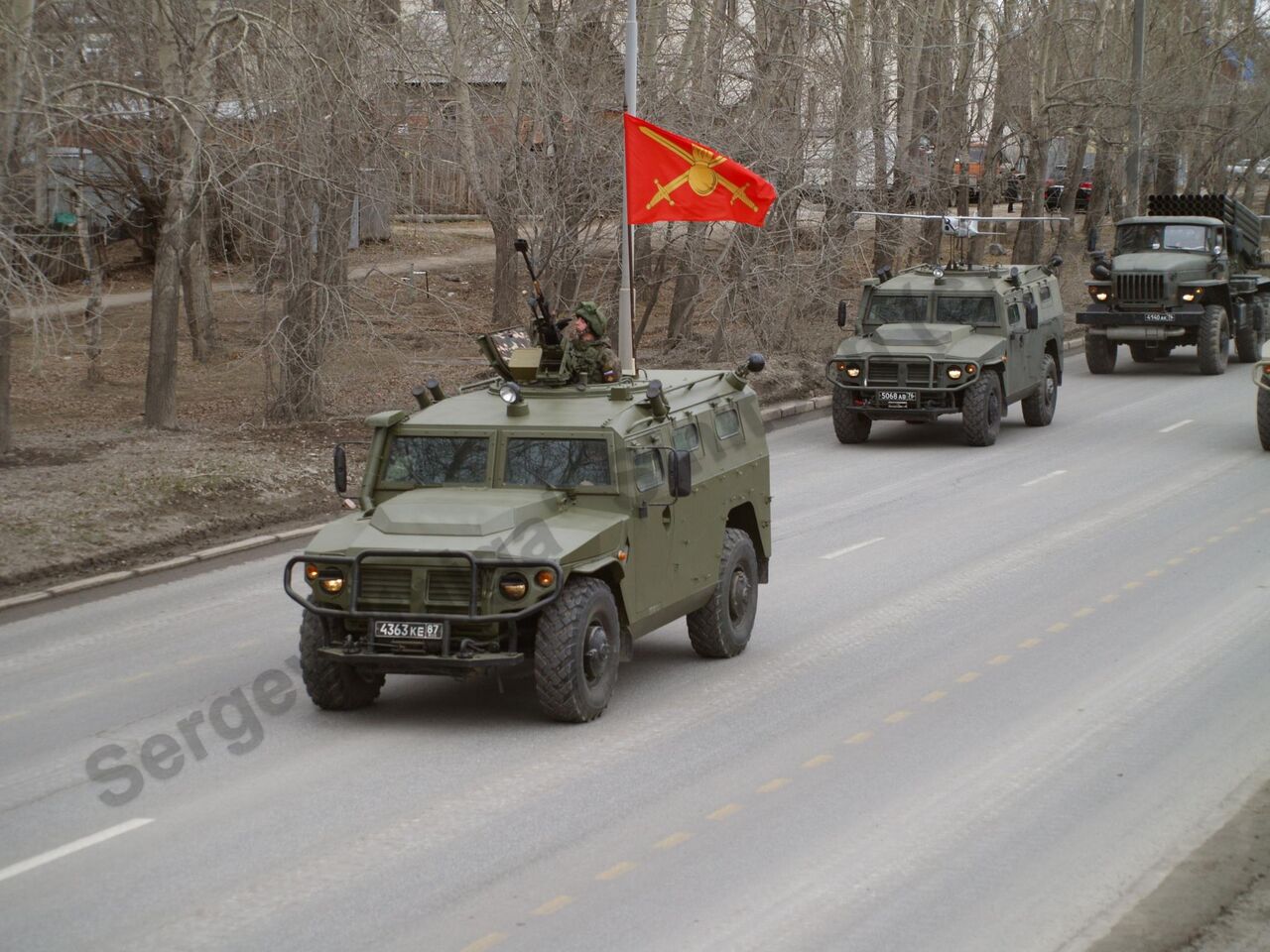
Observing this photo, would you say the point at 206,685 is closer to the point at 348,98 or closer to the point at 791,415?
the point at 348,98

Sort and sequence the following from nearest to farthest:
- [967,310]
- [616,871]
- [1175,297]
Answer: [616,871], [967,310], [1175,297]

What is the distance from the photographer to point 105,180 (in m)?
29.7

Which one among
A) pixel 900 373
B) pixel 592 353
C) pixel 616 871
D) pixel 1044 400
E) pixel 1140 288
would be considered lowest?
pixel 1044 400

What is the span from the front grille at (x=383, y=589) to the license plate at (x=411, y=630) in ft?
0.32

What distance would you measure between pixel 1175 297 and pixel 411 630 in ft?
71.9

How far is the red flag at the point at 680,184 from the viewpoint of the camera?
20422mm

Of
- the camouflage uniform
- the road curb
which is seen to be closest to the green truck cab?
the camouflage uniform

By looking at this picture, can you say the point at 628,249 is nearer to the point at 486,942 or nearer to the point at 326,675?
the point at 326,675

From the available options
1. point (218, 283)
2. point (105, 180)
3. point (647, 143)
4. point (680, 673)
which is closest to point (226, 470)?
point (647, 143)

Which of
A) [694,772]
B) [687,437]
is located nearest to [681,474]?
[687,437]

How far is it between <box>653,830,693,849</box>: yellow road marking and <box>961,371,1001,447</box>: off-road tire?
14750 mm

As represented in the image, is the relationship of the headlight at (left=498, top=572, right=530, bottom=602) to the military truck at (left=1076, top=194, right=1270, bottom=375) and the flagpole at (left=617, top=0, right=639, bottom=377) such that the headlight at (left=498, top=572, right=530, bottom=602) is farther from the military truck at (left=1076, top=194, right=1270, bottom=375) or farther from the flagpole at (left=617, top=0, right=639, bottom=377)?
the military truck at (left=1076, top=194, right=1270, bottom=375)

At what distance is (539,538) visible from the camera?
11.1m

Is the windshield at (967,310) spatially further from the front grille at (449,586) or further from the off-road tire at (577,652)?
the front grille at (449,586)
